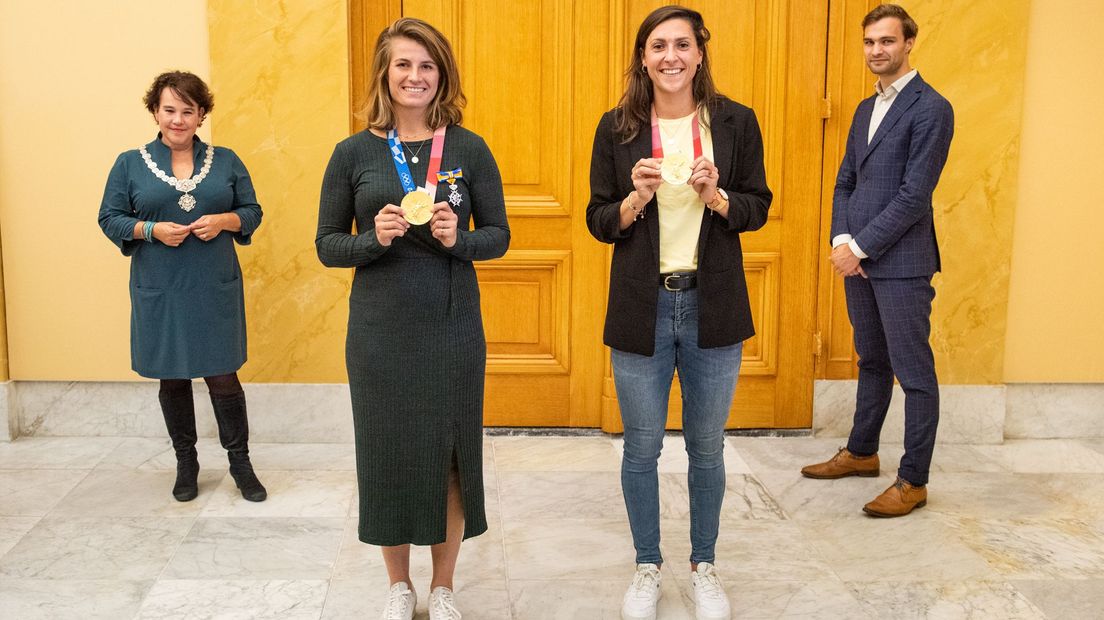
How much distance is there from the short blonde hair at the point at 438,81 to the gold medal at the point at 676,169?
0.60 metres

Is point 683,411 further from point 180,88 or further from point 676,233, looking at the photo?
point 180,88

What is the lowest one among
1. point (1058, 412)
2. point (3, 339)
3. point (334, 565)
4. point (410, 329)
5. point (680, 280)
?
point (334, 565)

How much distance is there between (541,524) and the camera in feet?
13.2

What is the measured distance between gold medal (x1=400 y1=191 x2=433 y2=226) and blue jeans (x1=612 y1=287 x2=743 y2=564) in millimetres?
748

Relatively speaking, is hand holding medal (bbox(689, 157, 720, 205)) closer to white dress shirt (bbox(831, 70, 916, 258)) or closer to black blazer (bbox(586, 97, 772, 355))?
black blazer (bbox(586, 97, 772, 355))

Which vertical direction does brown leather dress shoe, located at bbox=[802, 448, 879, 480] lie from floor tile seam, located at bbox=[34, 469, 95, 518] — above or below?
above

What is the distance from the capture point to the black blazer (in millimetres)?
3014

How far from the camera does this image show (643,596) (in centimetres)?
322

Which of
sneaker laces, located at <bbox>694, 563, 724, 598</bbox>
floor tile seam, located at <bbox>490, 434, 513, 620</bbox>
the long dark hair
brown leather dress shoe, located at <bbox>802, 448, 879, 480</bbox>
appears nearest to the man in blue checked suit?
brown leather dress shoe, located at <bbox>802, 448, 879, 480</bbox>

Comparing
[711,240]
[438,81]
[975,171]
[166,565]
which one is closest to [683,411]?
[711,240]

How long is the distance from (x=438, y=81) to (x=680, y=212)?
0.78 m

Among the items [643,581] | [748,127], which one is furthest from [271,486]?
[748,127]

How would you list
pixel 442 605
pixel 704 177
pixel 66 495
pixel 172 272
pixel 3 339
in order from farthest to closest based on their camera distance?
pixel 3 339
pixel 66 495
pixel 172 272
pixel 442 605
pixel 704 177

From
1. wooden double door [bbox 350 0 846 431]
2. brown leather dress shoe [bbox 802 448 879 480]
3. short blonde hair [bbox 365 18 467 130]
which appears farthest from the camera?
wooden double door [bbox 350 0 846 431]
